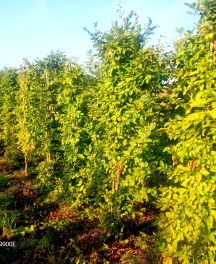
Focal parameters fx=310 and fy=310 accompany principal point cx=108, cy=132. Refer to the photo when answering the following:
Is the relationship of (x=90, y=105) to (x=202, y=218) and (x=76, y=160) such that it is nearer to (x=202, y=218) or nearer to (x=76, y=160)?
(x=76, y=160)

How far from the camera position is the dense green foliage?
456cm

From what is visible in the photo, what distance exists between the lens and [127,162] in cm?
696

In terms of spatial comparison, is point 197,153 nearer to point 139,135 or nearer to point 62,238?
point 139,135

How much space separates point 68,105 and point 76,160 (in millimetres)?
1671

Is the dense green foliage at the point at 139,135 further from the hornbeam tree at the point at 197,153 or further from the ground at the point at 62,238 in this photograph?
the ground at the point at 62,238

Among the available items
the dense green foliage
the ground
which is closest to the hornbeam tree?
the dense green foliage

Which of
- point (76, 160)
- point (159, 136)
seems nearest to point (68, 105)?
point (76, 160)

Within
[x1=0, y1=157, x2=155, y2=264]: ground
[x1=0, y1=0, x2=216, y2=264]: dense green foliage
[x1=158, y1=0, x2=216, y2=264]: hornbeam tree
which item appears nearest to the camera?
[x1=158, y1=0, x2=216, y2=264]: hornbeam tree

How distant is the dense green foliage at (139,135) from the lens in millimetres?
4559

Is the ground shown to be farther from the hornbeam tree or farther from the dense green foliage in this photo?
the hornbeam tree

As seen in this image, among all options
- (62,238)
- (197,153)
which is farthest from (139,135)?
(62,238)

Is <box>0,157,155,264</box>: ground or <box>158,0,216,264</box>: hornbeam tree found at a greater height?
<box>158,0,216,264</box>: hornbeam tree

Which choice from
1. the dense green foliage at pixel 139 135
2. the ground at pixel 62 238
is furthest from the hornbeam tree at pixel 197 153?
the ground at pixel 62 238

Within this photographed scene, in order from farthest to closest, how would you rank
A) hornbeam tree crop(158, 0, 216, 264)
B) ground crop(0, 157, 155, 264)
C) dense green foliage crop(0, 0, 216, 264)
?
ground crop(0, 157, 155, 264) < dense green foliage crop(0, 0, 216, 264) < hornbeam tree crop(158, 0, 216, 264)
